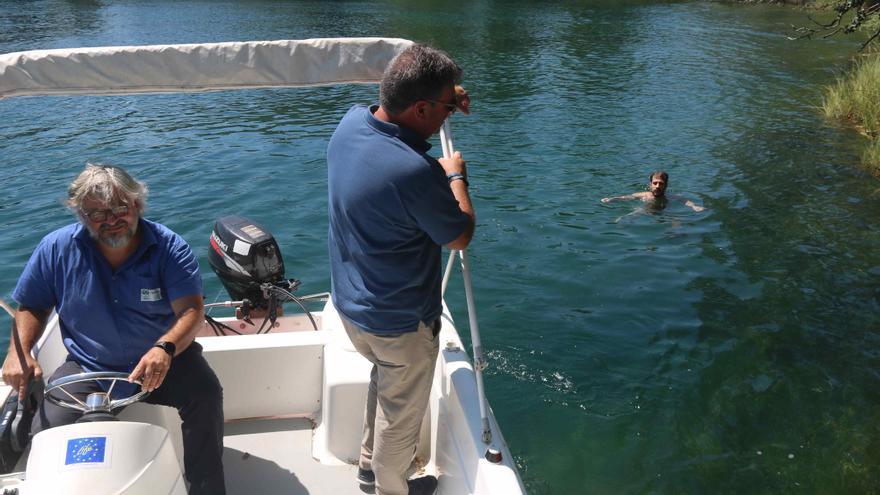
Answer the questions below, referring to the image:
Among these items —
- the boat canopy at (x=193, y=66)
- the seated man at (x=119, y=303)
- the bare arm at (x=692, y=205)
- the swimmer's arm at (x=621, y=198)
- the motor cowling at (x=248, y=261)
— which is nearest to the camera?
the seated man at (x=119, y=303)

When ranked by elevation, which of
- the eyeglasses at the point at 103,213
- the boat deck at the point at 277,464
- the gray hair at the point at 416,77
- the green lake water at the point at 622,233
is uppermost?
the gray hair at the point at 416,77

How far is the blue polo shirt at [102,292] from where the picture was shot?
298 centimetres

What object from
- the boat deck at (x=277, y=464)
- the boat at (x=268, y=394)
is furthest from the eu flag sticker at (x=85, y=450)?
the boat deck at (x=277, y=464)

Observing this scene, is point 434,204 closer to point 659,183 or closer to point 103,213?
point 103,213

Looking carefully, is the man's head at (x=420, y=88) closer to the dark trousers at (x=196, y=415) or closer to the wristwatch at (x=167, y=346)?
the wristwatch at (x=167, y=346)

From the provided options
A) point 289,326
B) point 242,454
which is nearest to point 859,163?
point 289,326

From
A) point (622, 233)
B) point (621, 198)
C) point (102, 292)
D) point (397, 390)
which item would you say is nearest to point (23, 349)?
point (102, 292)

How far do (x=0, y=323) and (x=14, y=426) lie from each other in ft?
16.1

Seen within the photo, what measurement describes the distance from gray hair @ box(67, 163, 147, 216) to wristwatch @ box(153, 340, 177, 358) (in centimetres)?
55

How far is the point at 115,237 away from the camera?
2936 mm

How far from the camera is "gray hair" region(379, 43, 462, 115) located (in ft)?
8.34

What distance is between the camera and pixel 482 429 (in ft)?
9.85

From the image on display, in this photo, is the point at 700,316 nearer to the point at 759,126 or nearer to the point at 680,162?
the point at 680,162

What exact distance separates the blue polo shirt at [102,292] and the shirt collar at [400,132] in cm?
108
